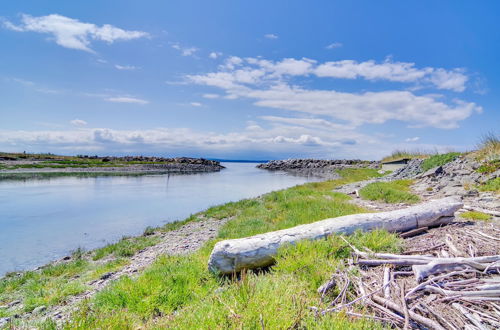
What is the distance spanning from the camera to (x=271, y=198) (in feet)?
67.2

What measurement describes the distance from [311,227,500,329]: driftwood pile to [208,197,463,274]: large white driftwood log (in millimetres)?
1489

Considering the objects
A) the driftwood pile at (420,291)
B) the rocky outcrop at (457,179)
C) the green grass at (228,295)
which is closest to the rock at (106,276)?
the green grass at (228,295)

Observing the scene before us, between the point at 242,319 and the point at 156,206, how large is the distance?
20.2 m

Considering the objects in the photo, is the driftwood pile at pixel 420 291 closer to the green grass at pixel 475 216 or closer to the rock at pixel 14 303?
the green grass at pixel 475 216

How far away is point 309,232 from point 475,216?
5766mm

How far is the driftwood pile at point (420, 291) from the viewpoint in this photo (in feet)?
11.9

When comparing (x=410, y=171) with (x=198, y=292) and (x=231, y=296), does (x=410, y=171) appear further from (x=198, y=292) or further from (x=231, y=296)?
(x=231, y=296)

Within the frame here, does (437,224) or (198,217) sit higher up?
(437,224)

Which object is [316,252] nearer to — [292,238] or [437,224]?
[292,238]

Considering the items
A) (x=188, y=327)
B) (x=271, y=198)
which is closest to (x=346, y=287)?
(x=188, y=327)

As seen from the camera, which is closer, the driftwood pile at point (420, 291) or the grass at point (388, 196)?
the driftwood pile at point (420, 291)

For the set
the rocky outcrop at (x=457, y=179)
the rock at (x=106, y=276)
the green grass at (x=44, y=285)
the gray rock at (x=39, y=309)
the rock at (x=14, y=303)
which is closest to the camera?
the gray rock at (x=39, y=309)

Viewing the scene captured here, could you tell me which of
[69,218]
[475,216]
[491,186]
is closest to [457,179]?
[491,186]

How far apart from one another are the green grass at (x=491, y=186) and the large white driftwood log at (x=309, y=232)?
805 centimetres
